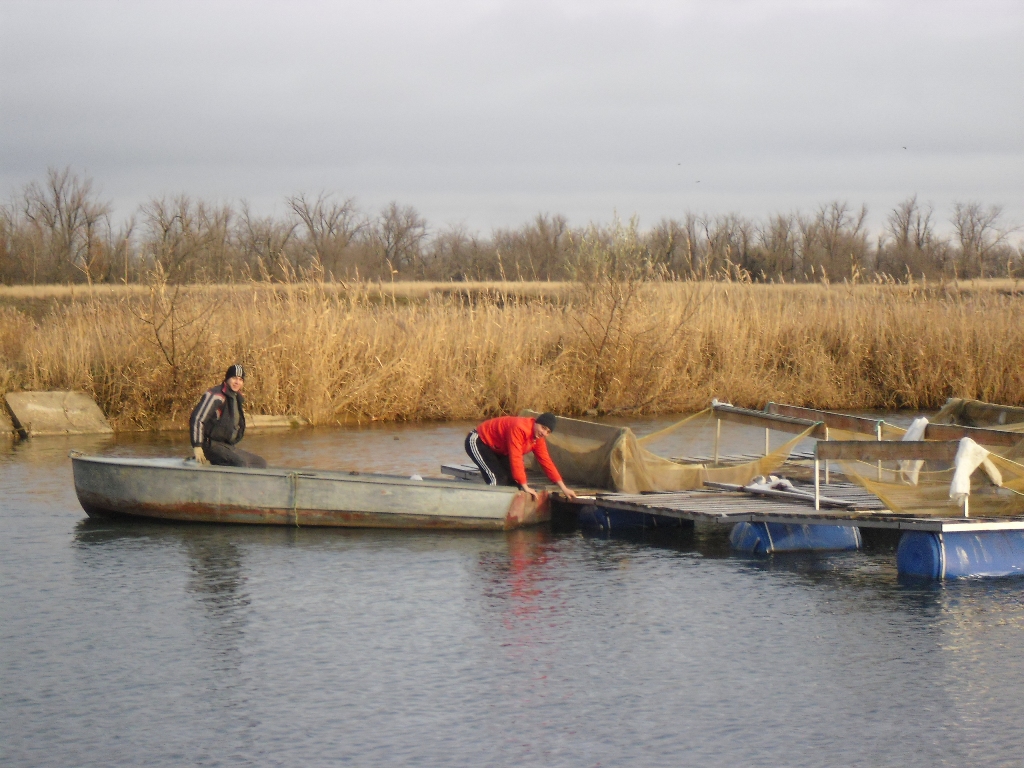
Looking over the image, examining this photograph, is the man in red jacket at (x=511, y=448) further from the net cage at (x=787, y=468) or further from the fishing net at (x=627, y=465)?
the net cage at (x=787, y=468)

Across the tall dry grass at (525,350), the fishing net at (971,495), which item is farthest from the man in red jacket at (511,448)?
the tall dry grass at (525,350)

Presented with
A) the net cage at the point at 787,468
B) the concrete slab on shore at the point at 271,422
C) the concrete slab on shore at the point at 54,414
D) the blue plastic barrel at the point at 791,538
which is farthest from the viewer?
the concrete slab on shore at the point at 271,422

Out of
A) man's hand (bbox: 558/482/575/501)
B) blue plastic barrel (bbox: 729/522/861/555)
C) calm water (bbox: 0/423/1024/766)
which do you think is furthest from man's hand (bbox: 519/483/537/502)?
blue plastic barrel (bbox: 729/522/861/555)

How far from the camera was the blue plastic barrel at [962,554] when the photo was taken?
9.06m

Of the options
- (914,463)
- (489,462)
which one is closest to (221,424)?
(489,462)

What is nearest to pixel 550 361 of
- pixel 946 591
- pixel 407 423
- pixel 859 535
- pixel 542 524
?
pixel 407 423

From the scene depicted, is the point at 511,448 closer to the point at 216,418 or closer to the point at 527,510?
the point at 527,510

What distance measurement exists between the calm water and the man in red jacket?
610 millimetres

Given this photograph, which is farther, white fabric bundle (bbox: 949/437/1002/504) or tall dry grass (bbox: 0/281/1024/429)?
tall dry grass (bbox: 0/281/1024/429)

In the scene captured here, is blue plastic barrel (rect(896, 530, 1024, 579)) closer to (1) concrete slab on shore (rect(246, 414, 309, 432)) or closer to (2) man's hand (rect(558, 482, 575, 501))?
(2) man's hand (rect(558, 482, 575, 501))

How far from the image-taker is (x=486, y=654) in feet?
23.8

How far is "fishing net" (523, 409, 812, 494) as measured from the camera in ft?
37.9

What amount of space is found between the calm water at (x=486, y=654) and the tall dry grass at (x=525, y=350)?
8559mm

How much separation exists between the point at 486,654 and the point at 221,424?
5137mm
